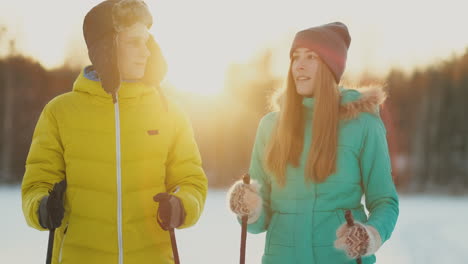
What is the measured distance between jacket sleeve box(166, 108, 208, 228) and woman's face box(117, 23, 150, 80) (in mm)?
326

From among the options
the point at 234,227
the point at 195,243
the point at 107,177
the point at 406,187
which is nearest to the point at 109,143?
the point at 107,177

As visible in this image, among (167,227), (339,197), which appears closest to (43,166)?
(167,227)

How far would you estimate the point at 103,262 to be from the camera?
2830 millimetres

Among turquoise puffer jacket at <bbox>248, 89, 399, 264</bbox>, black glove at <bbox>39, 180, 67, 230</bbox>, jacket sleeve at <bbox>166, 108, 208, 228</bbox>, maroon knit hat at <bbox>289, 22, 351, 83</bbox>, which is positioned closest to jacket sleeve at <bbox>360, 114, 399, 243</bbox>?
turquoise puffer jacket at <bbox>248, 89, 399, 264</bbox>

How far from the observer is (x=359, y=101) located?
3088mm

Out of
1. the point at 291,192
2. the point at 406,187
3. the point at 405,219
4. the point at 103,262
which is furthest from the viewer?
the point at 406,187

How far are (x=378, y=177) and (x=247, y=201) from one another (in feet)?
2.10

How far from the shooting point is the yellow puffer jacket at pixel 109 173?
285cm

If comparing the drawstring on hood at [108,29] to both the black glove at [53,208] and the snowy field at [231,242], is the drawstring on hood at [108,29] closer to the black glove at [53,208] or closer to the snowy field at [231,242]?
the black glove at [53,208]

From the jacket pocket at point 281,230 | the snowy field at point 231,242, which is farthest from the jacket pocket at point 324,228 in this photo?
the snowy field at point 231,242

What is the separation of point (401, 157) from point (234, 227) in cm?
1888

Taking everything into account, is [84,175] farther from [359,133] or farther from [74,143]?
[359,133]

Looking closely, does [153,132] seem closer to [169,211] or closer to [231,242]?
[169,211]

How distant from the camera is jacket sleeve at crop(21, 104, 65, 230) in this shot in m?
2.87
